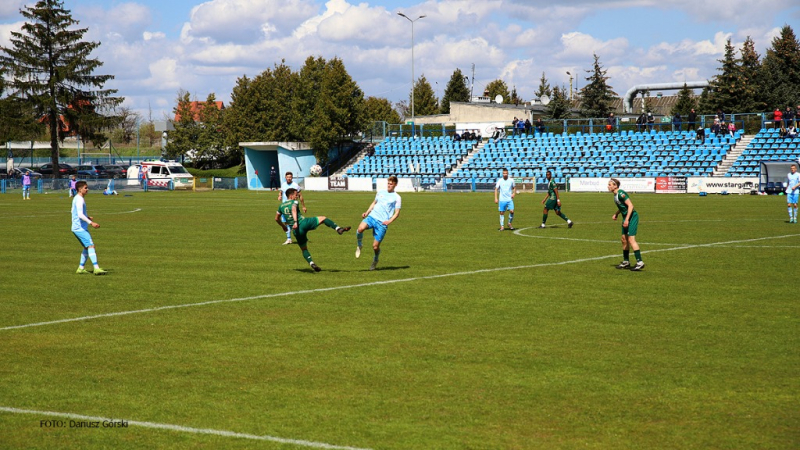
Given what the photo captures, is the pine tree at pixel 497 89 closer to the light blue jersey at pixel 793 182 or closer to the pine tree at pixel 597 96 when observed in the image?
the pine tree at pixel 597 96

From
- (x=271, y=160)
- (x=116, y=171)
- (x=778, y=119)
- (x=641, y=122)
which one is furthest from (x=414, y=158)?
(x=116, y=171)

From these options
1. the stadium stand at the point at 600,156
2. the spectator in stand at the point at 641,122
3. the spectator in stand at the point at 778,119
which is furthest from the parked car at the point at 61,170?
the spectator in stand at the point at 778,119

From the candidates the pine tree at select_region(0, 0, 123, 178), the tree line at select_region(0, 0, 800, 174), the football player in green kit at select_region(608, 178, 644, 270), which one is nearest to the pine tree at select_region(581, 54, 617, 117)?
the tree line at select_region(0, 0, 800, 174)

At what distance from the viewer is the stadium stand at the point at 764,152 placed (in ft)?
175

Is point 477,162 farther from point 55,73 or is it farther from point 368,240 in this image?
point 368,240

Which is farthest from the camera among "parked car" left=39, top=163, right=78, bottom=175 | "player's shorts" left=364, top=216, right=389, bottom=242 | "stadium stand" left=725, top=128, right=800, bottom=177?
"parked car" left=39, top=163, right=78, bottom=175

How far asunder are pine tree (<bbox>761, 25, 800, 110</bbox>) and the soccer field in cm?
6184

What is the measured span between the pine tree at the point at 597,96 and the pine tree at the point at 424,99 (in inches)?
1202

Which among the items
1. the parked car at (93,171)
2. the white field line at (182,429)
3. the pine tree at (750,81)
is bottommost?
the white field line at (182,429)

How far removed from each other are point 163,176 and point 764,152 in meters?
46.2

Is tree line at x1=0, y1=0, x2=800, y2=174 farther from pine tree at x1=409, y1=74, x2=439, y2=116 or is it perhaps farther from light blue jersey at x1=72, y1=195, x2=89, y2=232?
light blue jersey at x1=72, y1=195, x2=89, y2=232

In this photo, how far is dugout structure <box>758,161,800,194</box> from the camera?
49.4 m

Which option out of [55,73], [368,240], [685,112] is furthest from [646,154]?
[55,73]

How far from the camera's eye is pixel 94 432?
7176 millimetres
